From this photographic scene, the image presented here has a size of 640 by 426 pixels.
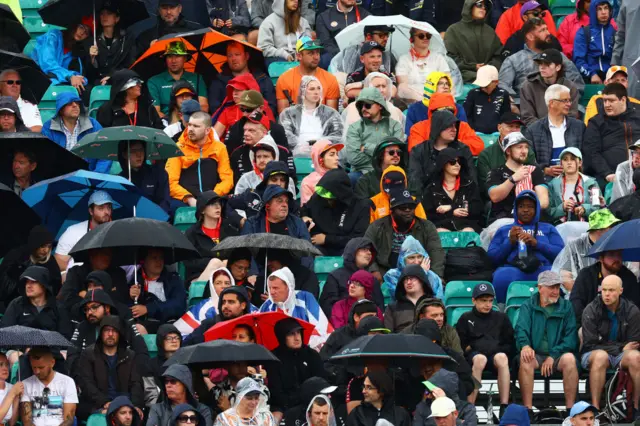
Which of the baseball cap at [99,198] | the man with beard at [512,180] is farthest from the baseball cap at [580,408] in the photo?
the baseball cap at [99,198]

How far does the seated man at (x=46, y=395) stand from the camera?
52.7 ft

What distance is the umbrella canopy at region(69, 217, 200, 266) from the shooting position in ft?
57.2

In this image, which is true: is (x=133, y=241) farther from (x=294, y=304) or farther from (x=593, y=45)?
(x=593, y=45)

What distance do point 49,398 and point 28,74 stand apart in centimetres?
591

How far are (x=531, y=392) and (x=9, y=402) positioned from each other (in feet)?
14.4

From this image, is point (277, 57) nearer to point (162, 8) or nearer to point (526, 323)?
point (162, 8)

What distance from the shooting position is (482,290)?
56.6 ft

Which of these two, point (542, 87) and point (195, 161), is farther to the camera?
point (542, 87)

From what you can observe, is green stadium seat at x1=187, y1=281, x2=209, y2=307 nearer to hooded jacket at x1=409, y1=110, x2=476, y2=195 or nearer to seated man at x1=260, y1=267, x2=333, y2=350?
seated man at x1=260, y1=267, x2=333, y2=350

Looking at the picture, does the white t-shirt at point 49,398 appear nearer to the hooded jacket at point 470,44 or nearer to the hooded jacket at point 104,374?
the hooded jacket at point 104,374

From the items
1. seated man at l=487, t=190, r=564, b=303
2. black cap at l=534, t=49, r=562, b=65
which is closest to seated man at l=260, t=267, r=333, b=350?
seated man at l=487, t=190, r=564, b=303

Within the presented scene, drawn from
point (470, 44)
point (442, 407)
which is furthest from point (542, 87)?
point (442, 407)

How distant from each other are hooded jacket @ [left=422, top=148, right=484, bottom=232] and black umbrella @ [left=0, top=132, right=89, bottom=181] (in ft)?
11.1

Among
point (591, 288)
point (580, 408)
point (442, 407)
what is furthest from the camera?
point (591, 288)
